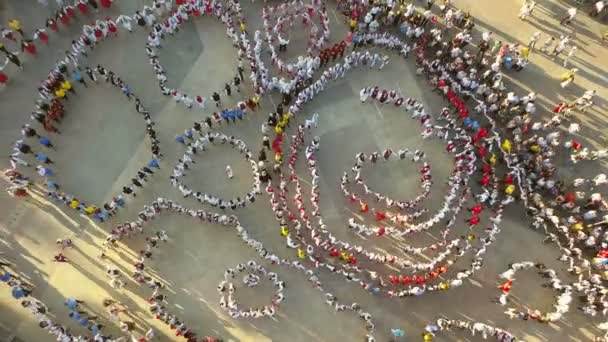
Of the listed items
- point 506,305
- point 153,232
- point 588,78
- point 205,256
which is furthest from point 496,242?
point 153,232

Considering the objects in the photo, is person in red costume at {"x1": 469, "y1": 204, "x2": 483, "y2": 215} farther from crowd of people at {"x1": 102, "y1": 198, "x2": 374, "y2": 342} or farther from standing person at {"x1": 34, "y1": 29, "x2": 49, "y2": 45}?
standing person at {"x1": 34, "y1": 29, "x2": 49, "y2": 45}

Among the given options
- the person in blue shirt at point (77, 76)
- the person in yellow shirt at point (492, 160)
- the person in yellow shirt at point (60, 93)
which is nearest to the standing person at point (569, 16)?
the person in yellow shirt at point (492, 160)

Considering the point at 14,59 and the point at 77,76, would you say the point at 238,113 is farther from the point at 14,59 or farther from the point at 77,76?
the point at 14,59

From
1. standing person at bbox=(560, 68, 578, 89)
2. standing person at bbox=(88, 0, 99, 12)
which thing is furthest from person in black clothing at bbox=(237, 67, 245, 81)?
standing person at bbox=(560, 68, 578, 89)

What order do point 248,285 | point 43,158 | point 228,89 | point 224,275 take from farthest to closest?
point 228,89 → point 43,158 → point 224,275 → point 248,285

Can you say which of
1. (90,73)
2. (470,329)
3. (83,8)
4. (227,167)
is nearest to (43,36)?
(83,8)
